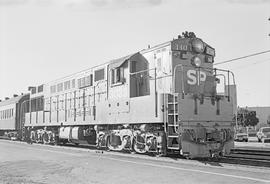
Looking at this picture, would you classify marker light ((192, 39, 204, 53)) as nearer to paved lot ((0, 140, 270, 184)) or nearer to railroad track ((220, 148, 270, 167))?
railroad track ((220, 148, 270, 167))

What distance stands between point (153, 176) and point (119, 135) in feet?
19.0

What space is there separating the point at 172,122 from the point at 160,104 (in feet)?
2.59

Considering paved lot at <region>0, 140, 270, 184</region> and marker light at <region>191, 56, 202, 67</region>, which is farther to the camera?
marker light at <region>191, 56, 202, 67</region>

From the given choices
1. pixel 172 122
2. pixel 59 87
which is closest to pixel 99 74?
pixel 59 87

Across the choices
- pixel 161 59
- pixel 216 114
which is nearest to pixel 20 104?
pixel 161 59

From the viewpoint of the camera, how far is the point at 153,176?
25.9 feet

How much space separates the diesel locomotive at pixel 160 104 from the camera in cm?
1090

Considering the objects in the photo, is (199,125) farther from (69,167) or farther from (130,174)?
(69,167)

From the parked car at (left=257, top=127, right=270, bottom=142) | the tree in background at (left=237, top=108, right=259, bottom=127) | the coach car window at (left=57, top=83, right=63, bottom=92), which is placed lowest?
the parked car at (left=257, top=127, right=270, bottom=142)

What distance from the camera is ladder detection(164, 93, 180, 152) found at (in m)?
10.8

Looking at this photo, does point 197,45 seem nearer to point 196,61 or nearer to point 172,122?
point 196,61

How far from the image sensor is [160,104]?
448 inches

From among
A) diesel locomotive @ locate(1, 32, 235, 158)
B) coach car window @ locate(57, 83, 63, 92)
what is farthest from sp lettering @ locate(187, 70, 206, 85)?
coach car window @ locate(57, 83, 63, 92)

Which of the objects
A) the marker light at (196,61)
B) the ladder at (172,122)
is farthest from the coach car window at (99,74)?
the ladder at (172,122)
